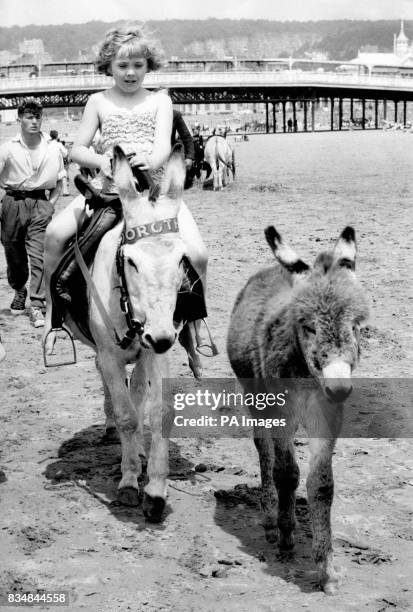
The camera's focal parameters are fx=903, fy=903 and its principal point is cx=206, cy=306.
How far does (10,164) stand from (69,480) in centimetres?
555

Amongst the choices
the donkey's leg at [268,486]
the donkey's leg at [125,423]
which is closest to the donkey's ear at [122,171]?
the donkey's leg at [125,423]

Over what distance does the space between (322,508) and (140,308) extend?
142 cm

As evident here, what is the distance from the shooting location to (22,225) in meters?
10.8

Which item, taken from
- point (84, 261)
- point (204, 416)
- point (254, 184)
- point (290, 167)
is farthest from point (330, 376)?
point (290, 167)

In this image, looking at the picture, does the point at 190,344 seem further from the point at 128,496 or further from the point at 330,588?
the point at 330,588

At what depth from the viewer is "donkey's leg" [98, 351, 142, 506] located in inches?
222

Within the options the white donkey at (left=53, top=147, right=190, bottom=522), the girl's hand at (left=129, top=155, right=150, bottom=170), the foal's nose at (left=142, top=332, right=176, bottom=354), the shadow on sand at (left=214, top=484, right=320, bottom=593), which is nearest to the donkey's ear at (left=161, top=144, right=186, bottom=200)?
the white donkey at (left=53, top=147, right=190, bottom=522)

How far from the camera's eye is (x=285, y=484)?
15.8 ft

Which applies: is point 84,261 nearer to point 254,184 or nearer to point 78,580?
point 78,580

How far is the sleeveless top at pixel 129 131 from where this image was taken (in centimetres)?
579

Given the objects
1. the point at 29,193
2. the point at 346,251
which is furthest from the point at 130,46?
the point at 29,193

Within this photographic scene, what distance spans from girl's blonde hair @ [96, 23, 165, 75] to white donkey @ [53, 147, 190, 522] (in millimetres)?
1056

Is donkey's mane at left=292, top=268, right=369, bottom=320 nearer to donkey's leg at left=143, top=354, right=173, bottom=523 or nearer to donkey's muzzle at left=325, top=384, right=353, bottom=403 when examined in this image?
donkey's muzzle at left=325, top=384, right=353, bottom=403

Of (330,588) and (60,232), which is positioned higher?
(60,232)
